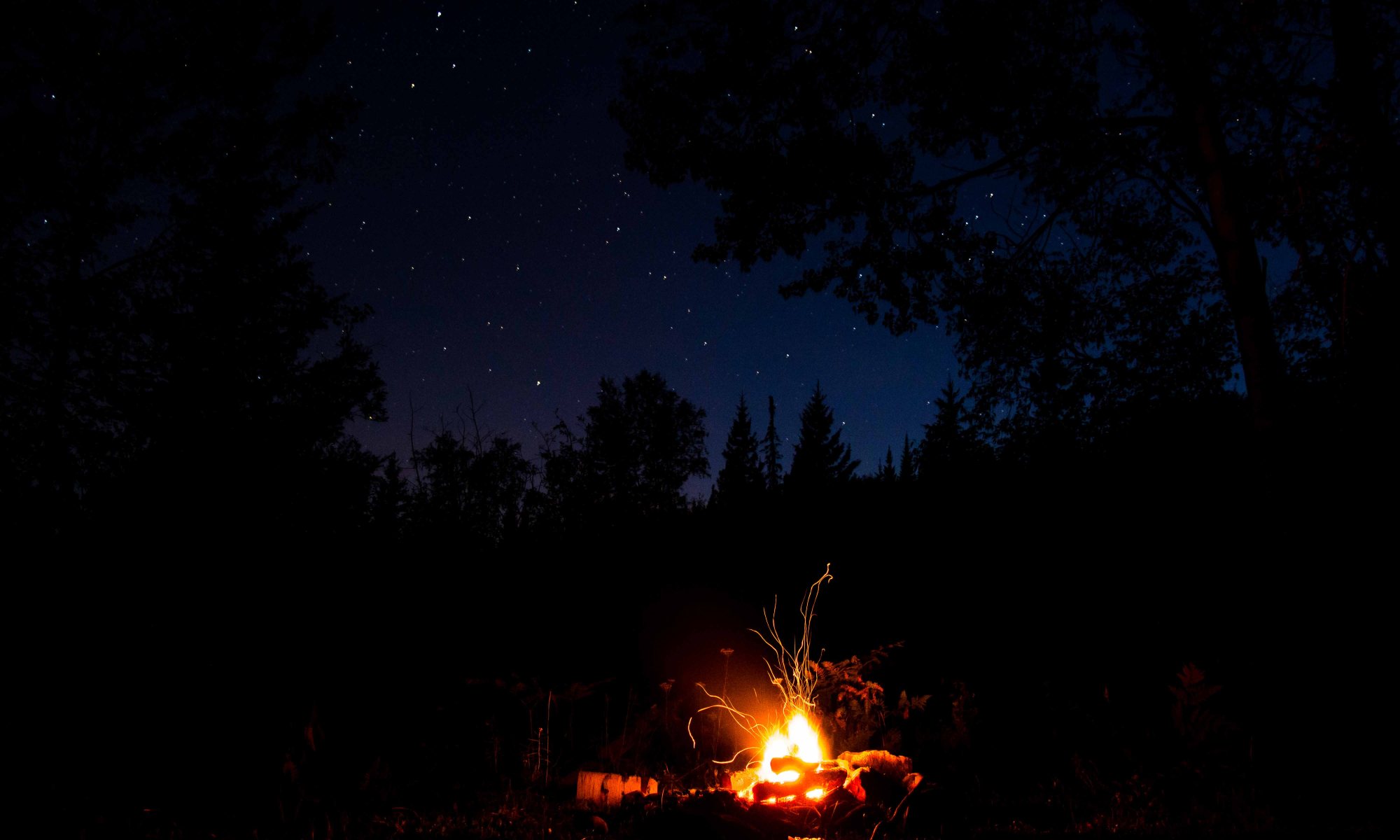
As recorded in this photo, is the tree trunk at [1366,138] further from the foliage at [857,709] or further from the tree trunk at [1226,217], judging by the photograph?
the foliage at [857,709]

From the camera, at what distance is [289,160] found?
35.9ft

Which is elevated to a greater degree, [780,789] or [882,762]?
[882,762]

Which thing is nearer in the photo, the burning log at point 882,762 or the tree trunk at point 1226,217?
Answer: the burning log at point 882,762

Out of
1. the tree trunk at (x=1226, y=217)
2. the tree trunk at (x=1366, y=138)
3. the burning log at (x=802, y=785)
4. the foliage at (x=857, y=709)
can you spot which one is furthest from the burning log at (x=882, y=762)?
the tree trunk at (x=1366, y=138)

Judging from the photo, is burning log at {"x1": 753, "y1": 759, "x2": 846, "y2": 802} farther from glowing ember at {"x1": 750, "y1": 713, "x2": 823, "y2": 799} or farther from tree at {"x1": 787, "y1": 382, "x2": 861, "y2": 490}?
tree at {"x1": 787, "y1": 382, "x2": 861, "y2": 490}

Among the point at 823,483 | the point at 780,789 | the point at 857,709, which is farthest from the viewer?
the point at 823,483

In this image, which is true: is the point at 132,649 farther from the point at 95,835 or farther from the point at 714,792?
the point at 714,792

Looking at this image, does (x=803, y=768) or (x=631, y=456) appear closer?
(x=803, y=768)

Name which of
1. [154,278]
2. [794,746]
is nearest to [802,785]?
[794,746]

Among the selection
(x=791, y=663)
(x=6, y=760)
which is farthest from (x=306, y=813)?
(x=791, y=663)

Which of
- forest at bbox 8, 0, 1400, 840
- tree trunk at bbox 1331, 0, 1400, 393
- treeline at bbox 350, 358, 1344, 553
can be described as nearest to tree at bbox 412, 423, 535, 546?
treeline at bbox 350, 358, 1344, 553

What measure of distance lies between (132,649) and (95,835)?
2.57 m

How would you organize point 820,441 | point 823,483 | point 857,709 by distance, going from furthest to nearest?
1. point 820,441
2. point 823,483
3. point 857,709

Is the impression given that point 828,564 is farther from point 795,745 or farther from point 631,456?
point 631,456
